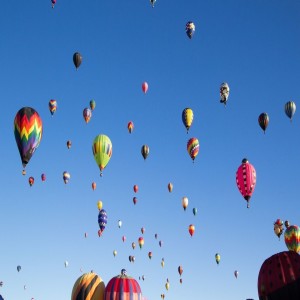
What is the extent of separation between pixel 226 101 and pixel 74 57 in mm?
13433

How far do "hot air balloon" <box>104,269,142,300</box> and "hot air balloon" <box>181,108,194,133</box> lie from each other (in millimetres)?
20334

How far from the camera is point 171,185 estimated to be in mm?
53250

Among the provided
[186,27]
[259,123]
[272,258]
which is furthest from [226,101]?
[272,258]

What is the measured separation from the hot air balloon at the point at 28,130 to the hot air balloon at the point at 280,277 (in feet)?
60.3

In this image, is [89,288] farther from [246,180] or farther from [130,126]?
[130,126]

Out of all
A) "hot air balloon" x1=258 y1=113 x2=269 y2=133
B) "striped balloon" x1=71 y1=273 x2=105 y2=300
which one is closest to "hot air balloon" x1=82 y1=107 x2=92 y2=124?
"hot air balloon" x1=258 y1=113 x2=269 y2=133

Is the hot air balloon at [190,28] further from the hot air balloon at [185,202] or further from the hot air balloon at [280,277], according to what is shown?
the hot air balloon at [280,277]

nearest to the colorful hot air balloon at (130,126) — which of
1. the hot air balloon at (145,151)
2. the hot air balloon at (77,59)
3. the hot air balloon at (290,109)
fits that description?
the hot air balloon at (145,151)

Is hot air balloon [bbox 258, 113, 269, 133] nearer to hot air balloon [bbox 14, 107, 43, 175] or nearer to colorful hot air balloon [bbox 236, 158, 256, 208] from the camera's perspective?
colorful hot air balloon [bbox 236, 158, 256, 208]

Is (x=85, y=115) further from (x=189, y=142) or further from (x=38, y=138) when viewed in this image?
(x=38, y=138)

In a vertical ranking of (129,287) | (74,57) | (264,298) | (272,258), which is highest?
(74,57)

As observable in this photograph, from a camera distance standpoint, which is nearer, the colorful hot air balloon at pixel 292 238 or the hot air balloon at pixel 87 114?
the colorful hot air balloon at pixel 292 238

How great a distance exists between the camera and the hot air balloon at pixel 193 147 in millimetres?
41094

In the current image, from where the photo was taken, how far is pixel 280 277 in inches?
440
